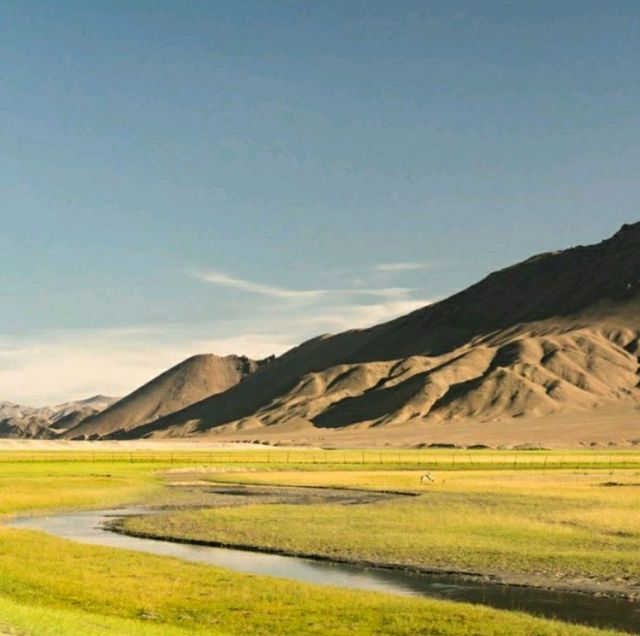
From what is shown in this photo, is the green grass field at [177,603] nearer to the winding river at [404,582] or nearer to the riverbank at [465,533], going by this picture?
the riverbank at [465,533]

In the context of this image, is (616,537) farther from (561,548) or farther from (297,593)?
(297,593)

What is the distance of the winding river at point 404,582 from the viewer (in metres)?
29.8

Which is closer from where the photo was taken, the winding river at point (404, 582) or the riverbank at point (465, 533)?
the winding river at point (404, 582)

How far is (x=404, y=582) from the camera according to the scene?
35.1m

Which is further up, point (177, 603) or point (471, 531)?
point (177, 603)

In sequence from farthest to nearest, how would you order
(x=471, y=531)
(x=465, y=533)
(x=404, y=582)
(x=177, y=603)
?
(x=471, y=531)
(x=465, y=533)
(x=404, y=582)
(x=177, y=603)

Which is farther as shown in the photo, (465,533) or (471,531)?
(471,531)

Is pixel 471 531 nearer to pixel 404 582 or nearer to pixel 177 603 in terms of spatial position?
pixel 404 582

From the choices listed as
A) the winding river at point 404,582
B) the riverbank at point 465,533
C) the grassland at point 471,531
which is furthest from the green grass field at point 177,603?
the winding river at point 404,582

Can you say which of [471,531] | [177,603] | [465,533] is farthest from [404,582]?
[471,531]

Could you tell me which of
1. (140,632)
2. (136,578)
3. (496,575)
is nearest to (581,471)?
(496,575)

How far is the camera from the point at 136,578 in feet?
111

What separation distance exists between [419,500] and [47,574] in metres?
36.0

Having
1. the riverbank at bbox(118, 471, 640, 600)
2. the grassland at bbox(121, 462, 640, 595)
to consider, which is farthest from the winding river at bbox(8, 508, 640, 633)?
the grassland at bbox(121, 462, 640, 595)
